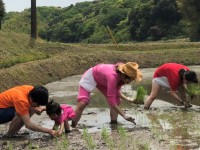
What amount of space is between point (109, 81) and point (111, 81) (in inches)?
1.4

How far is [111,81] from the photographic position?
7.71 metres

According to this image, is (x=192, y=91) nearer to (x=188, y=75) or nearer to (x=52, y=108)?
(x=188, y=75)

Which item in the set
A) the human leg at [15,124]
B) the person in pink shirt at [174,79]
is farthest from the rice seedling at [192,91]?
the human leg at [15,124]

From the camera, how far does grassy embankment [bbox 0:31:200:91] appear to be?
637 inches

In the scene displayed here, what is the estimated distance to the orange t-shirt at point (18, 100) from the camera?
688cm

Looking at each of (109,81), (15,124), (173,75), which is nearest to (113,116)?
(109,81)

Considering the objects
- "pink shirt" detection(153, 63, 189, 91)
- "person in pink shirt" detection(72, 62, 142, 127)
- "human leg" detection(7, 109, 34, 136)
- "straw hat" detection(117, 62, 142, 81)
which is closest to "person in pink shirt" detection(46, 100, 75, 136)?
"human leg" detection(7, 109, 34, 136)

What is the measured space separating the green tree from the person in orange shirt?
38.5m

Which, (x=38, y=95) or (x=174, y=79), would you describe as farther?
(x=174, y=79)

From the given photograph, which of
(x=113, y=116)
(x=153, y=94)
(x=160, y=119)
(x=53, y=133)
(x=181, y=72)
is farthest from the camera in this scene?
(x=153, y=94)

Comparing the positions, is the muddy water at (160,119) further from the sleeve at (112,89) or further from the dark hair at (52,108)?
the dark hair at (52,108)

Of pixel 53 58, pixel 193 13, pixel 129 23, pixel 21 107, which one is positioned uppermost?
pixel 21 107

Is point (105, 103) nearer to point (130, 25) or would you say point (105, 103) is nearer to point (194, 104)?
point (194, 104)

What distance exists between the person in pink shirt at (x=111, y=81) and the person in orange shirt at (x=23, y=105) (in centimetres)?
102
